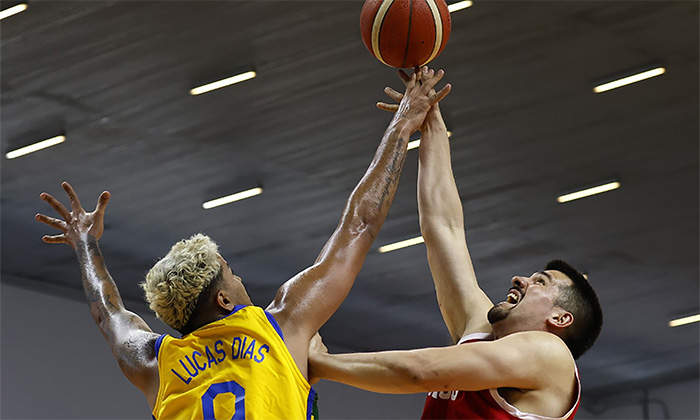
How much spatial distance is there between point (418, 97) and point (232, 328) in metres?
1.52

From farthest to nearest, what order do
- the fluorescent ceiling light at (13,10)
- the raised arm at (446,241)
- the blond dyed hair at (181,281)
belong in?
the fluorescent ceiling light at (13,10), the raised arm at (446,241), the blond dyed hair at (181,281)

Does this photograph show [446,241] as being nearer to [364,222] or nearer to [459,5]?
[364,222]

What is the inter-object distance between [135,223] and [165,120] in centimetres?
251

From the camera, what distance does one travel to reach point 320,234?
1309 cm

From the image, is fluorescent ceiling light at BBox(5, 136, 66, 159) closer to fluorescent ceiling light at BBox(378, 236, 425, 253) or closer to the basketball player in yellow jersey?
fluorescent ceiling light at BBox(378, 236, 425, 253)

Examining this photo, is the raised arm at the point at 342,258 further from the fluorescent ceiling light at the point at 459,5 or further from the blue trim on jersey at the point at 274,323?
the fluorescent ceiling light at the point at 459,5

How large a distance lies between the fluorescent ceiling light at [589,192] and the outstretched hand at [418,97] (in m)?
7.24

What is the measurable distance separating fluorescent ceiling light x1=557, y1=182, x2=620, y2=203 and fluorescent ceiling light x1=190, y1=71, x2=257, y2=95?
4.07 metres

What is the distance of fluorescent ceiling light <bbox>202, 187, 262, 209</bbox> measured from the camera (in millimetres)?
11914

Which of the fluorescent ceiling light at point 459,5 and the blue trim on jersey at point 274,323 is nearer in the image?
the blue trim on jersey at point 274,323

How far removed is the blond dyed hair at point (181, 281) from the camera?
3.97 metres

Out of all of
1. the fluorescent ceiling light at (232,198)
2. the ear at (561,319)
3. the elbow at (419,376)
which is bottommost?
the fluorescent ceiling light at (232,198)

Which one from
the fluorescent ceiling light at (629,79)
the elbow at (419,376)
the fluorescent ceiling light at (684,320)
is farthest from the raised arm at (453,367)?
the fluorescent ceiling light at (684,320)

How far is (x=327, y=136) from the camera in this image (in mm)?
10789
